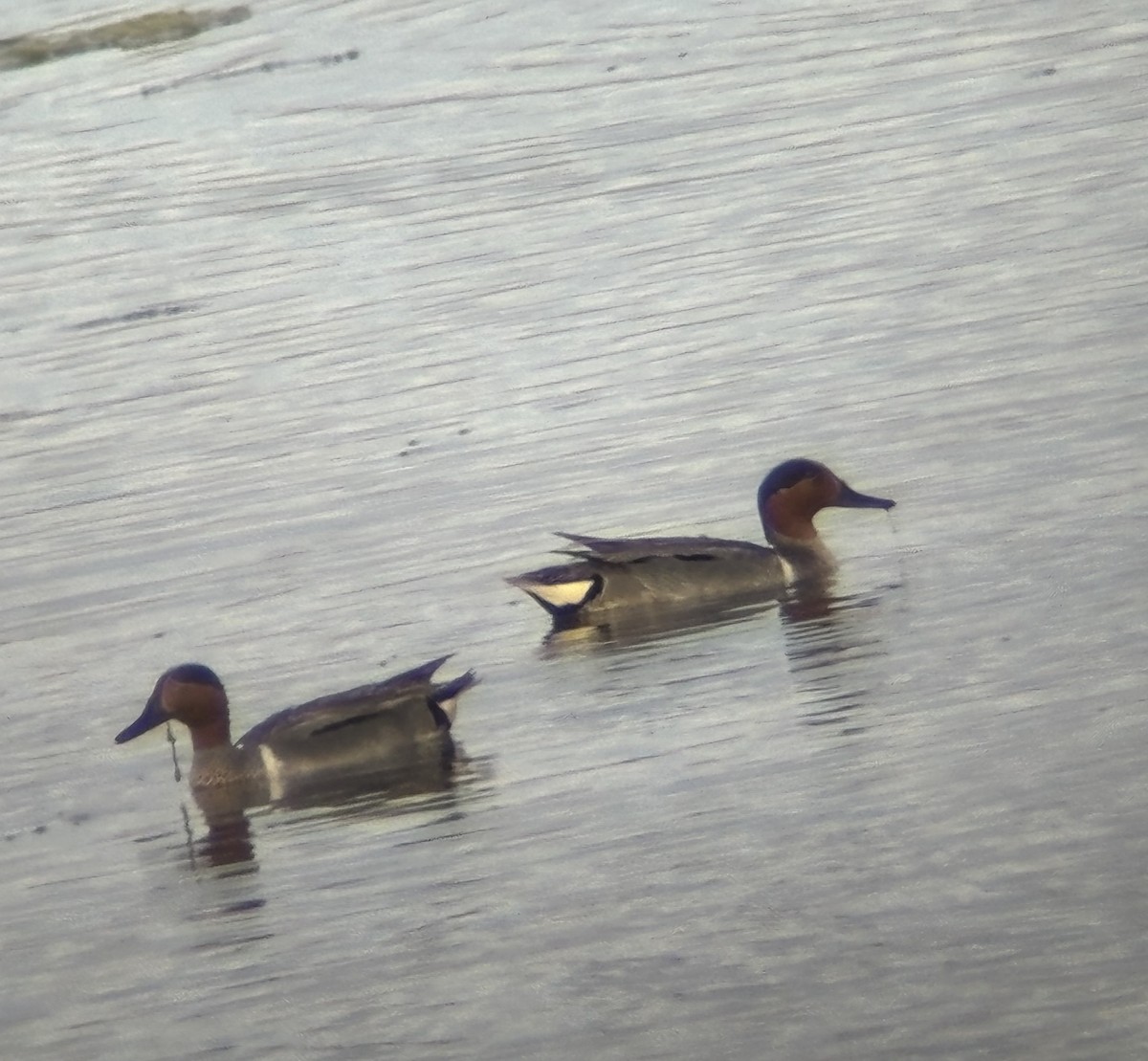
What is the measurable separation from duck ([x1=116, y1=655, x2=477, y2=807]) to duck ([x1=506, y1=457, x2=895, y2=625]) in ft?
4.47

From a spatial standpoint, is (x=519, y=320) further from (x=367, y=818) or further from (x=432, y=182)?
(x=367, y=818)

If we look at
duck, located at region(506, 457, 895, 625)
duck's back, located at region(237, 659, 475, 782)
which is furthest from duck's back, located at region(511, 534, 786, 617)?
duck's back, located at region(237, 659, 475, 782)

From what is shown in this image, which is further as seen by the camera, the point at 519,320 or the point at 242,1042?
the point at 519,320

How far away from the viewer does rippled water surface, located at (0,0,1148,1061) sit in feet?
24.4

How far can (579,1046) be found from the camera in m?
Answer: 6.95

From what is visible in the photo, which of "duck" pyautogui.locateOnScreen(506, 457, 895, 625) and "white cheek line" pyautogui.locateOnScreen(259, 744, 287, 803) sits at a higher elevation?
"duck" pyautogui.locateOnScreen(506, 457, 895, 625)

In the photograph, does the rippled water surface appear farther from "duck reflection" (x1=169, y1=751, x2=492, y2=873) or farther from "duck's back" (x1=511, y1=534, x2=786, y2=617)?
"duck's back" (x1=511, y1=534, x2=786, y2=617)

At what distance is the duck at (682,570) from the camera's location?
36.6 feet

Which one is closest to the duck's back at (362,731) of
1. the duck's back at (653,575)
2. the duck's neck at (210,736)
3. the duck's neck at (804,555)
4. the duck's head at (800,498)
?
the duck's neck at (210,736)

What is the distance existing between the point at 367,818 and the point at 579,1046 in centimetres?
234

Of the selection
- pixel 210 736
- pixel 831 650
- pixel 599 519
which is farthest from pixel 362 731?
pixel 599 519

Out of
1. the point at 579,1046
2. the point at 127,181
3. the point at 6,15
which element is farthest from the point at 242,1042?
the point at 6,15

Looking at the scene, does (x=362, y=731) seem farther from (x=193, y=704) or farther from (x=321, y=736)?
(x=193, y=704)

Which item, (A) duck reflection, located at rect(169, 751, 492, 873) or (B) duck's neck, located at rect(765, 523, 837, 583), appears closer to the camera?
(A) duck reflection, located at rect(169, 751, 492, 873)
